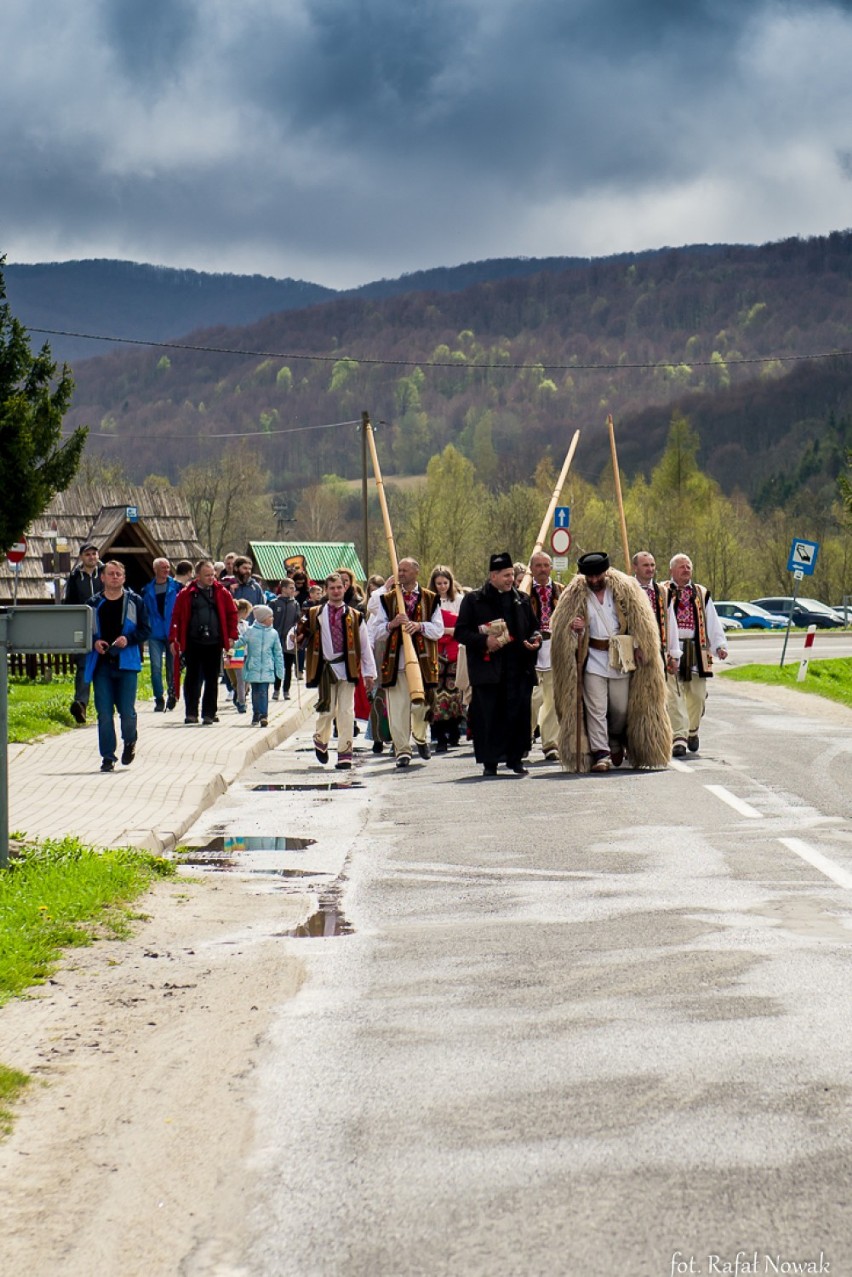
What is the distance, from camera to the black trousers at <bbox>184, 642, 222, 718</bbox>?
22375 mm

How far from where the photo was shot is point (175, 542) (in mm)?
59000

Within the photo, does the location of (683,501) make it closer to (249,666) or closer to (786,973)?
(249,666)

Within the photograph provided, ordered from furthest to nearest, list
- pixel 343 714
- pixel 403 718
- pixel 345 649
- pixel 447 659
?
pixel 447 659 < pixel 403 718 < pixel 343 714 < pixel 345 649

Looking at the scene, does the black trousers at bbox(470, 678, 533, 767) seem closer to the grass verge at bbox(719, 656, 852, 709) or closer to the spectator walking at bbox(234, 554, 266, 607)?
the spectator walking at bbox(234, 554, 266, 607)

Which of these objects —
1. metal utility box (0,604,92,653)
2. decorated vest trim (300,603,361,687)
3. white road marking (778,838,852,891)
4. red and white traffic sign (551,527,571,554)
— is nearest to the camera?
white road marking (778,838,852,891)

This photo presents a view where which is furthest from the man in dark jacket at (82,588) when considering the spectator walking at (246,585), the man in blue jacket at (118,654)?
the spectator walking at (246,585)

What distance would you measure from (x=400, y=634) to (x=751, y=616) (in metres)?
63.9

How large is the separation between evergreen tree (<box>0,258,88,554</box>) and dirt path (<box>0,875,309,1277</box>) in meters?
23.5

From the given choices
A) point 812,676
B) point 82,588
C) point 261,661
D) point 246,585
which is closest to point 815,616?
point 812,676

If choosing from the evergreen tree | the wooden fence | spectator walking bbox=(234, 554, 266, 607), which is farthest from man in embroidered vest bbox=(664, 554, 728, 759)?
the evergreen tree

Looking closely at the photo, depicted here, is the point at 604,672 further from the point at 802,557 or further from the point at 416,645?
the point at 802,557

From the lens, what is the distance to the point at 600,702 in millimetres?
15828

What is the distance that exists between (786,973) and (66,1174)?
9.81 feet

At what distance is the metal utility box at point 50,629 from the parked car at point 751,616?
71641 millimetres
